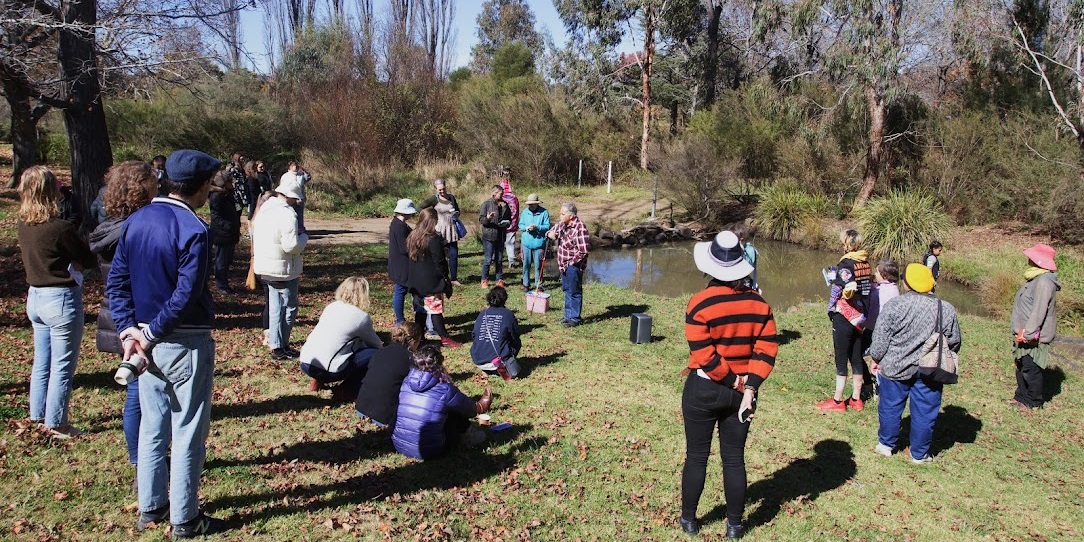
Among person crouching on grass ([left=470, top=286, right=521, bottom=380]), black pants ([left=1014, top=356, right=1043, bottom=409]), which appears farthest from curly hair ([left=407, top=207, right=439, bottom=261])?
black pants ([left=1014, top=356, right=1043, bottom=409])

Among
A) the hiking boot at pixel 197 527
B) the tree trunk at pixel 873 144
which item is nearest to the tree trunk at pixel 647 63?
the tree trunk at pixel 873 144

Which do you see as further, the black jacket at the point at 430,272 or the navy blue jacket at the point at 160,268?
the black jacket at the point at 430,272

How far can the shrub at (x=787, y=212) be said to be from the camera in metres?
21.1

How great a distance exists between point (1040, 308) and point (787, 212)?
601 inches

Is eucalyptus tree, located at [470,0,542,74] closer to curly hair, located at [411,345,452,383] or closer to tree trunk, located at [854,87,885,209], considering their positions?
tree trunk, located at [854,87,885,209]

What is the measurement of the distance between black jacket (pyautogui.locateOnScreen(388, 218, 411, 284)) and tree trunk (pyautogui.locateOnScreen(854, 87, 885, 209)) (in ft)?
56.9

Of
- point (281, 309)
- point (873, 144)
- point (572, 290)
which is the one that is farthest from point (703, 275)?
point (873, 144)

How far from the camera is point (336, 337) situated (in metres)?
5.67

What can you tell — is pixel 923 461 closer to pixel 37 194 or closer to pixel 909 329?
pixel 909 329

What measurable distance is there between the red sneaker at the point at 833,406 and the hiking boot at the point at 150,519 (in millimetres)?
5557

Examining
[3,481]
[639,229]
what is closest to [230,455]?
[3,481]

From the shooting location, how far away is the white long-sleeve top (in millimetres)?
5668

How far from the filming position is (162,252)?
3195 millimetres

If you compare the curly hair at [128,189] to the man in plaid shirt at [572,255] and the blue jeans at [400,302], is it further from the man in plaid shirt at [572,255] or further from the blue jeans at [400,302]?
the man in plaid shirt at [572,255]
